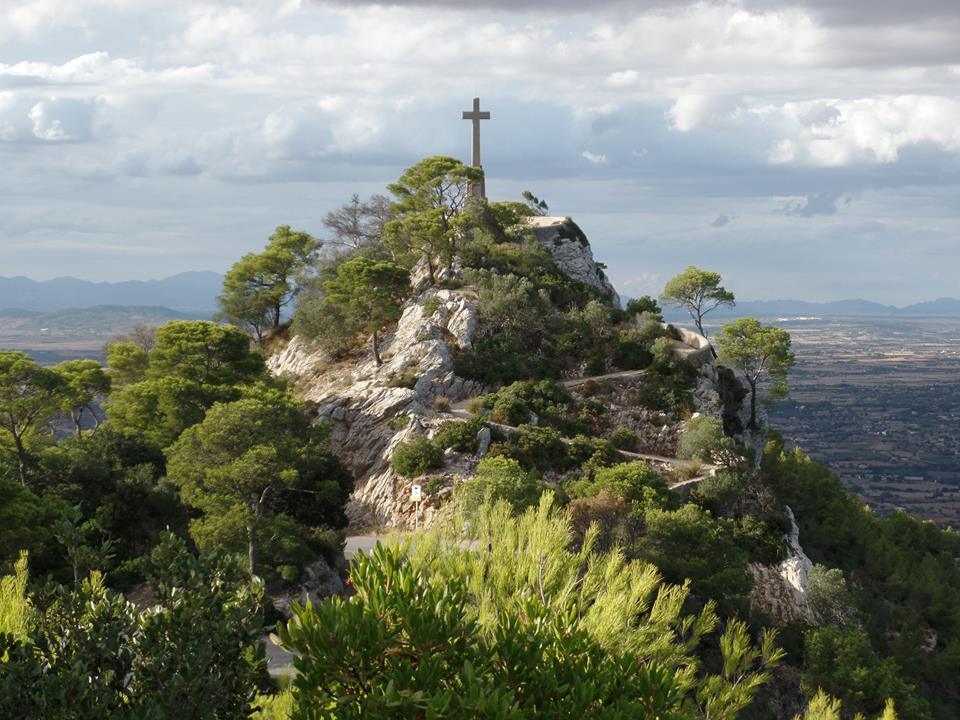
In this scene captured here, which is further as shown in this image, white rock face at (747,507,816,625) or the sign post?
the sign post

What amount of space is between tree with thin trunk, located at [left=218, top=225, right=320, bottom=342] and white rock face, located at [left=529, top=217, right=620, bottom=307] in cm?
1462

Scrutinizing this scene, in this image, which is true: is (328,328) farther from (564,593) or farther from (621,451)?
(564,593)

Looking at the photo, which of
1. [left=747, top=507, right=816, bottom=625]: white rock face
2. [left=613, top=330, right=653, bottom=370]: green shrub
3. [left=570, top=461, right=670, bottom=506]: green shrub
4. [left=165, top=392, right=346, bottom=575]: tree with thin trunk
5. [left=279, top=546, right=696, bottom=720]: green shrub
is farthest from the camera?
[left=613, top=330, right=653, bottom=370]: green shrub

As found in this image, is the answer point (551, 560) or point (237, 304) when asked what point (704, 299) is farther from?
point (551, 560)

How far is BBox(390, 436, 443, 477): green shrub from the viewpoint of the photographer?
42031 mm

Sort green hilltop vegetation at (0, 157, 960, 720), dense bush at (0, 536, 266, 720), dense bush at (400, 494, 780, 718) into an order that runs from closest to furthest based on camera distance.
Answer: dense bush at (0, 536, 266, 720), green hilltop vegetation at (0, 157, 960, 720), dense bush at (400, 494, 780, 718)

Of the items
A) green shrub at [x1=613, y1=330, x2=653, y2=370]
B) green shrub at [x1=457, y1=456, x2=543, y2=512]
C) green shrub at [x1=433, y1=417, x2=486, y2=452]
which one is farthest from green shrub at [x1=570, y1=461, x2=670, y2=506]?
green shrub at [x1=613, y1=330, x2=653, y2=370]

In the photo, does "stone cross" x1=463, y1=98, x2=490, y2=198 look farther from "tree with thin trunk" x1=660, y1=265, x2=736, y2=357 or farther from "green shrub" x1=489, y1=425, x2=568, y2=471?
"green shrub" x1=489, y1=425, x2=568, y2=471

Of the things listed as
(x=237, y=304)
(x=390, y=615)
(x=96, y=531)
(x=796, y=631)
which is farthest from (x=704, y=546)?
(x=237, y=304)

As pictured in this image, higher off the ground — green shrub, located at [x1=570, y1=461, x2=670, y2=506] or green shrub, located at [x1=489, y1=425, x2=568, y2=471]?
green shrub, located at [x1=489, y1=425, x2=568, y2=471]

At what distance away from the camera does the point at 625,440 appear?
4688 centimetres

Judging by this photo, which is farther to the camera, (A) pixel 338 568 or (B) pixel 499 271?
(B) pixel 499 271

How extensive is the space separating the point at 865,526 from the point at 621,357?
17.4 meters

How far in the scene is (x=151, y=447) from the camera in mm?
40281
